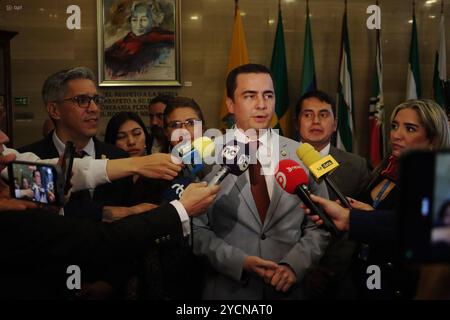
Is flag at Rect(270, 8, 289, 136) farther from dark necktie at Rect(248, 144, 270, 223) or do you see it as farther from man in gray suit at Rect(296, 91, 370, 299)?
dark necktie at Rect(248, 144, 270, 223)

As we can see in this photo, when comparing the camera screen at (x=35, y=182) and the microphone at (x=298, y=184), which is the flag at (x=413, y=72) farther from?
the camera screen at (x=35, y=182)

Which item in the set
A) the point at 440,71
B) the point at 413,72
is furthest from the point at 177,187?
the point at 440,71

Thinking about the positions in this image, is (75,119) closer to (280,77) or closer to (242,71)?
(242,71)

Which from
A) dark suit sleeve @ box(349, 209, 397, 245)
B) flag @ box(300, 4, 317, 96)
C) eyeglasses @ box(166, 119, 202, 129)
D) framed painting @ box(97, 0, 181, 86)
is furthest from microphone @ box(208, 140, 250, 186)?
framed painting @ box(97, 0, 181, 86)

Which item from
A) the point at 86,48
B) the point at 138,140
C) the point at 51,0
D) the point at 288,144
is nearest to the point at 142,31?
the point at 86,48

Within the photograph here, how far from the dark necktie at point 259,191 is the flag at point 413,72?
367cm

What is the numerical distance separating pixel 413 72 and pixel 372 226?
13.0 ft

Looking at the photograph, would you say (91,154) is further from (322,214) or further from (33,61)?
(33,61)

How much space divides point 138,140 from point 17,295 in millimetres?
1460

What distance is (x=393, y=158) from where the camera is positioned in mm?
2125

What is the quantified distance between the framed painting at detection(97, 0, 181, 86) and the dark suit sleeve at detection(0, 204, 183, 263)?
11.4ft

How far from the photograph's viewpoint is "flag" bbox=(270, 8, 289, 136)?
15.6ft

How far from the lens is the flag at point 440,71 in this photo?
493cm

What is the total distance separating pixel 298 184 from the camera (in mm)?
1609
